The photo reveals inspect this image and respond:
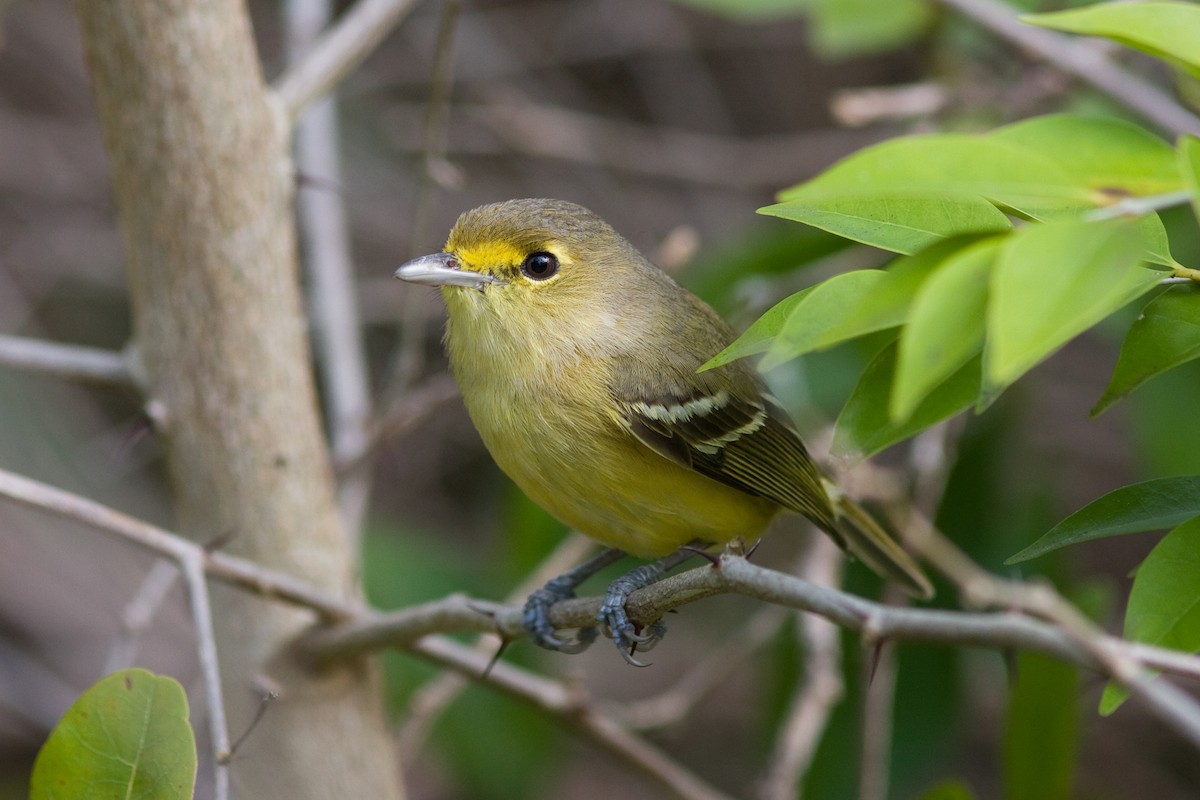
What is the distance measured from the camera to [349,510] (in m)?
4.08

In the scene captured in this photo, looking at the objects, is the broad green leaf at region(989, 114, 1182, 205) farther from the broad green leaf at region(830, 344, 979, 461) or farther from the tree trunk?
the tree trunk

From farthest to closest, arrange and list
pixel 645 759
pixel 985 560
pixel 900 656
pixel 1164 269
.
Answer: pixel 985 560 → pixel 900 656 → pixel 645 759 → pixel 1164 269

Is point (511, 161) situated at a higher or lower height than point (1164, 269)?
higher

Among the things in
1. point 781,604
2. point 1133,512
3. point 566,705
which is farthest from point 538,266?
point 1133,512

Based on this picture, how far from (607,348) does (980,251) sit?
1679 millimetres

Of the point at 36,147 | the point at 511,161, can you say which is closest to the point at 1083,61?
the point at 511,161

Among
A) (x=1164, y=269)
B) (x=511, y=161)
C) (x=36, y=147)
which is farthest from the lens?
(x=511, y=161)

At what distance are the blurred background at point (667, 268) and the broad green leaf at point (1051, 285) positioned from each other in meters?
2.38

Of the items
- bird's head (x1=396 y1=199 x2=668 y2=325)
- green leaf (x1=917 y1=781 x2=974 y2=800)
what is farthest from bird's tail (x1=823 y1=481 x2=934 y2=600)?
bird's head (x1=396 y1=199 x2=668 y2=325)

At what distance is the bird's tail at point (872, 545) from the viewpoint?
11.4 feet

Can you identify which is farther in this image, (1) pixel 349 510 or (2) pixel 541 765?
(2) pixel 541 765

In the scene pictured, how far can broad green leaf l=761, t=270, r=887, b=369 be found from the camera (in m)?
1.61

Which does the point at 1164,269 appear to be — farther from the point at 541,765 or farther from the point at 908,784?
the point at 541,765

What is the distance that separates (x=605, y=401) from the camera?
2908 mm
